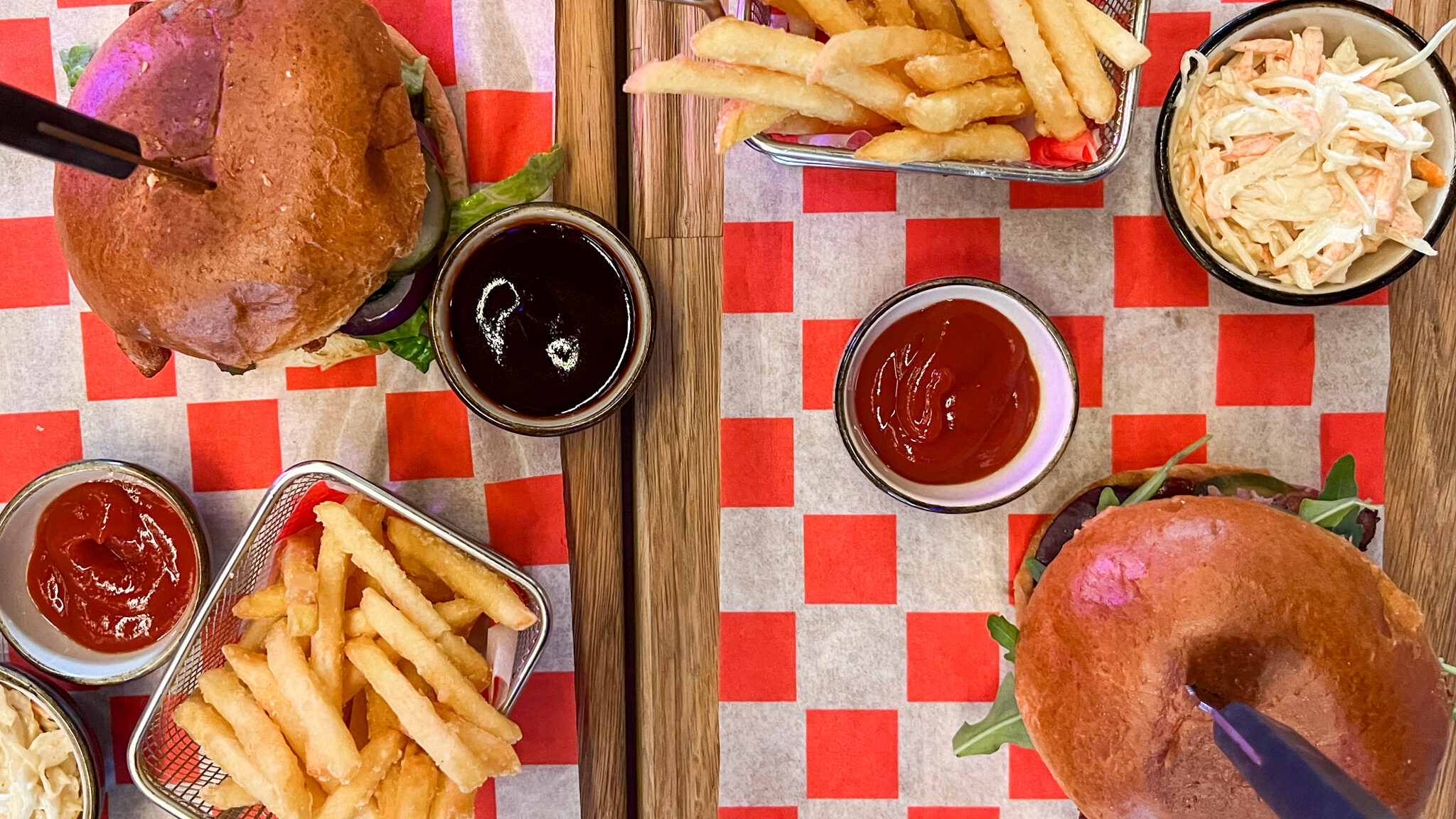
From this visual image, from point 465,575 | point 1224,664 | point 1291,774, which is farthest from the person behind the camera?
point 465,575

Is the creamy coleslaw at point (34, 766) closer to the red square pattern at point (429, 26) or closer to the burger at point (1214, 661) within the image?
the red square pattern at point (429, 26)

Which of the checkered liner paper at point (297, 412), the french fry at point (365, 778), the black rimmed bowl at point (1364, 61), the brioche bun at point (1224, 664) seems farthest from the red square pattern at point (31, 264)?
the black rimmed bowl at point (1364, 61)

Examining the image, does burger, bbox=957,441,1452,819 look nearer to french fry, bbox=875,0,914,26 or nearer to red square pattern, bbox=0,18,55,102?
french fry, bbox=875,0,914,26

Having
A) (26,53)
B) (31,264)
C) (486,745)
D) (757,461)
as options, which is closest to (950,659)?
(757,461)

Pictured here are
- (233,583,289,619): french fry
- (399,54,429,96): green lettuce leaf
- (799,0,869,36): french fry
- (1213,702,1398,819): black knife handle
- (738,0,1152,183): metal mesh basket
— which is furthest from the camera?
(399,54,429,96): green lettuce leaf

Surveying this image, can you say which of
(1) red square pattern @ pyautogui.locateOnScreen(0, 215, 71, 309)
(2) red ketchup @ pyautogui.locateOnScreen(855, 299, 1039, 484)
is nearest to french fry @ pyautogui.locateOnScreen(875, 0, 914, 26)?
(2) red ketchup @ pyautogui.locateOnScreen(855, 299, 1039, 484)

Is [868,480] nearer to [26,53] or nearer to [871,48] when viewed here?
[871,48]
